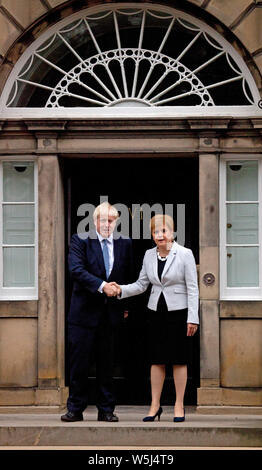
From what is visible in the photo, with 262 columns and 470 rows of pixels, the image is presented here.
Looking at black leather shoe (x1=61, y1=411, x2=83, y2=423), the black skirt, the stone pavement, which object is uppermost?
the black skirt

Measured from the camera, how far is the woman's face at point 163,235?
10789mm

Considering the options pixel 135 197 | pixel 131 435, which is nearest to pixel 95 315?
pixel 131 435

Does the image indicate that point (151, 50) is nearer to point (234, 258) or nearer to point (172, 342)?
point (234, 258)

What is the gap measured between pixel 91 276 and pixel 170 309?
0.80 meters

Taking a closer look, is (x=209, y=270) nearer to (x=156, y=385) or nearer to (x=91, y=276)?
(x=156, y=385)

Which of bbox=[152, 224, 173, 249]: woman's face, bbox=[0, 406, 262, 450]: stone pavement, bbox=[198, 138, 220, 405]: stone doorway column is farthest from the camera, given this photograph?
bbox=[198, 138, 220, 405]: stone doorway column

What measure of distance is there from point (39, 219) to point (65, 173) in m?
0.69

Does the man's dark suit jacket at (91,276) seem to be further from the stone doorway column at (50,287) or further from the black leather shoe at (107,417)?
the stone doorway column at (50,287)

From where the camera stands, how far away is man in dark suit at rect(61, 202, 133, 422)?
1069 cm

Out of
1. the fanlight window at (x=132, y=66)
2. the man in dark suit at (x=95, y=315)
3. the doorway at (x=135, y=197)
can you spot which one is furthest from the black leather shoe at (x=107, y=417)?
the fanlight window at (x=132, y=66)

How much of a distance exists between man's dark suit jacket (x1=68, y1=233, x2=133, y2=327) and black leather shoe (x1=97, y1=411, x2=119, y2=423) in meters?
0.81

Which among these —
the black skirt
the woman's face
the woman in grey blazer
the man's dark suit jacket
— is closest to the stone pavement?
the woman in grey blazer

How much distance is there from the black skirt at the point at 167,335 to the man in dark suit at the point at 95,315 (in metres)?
0.38

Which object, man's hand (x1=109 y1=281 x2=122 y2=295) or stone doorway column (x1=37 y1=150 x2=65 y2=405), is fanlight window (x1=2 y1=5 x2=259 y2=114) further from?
man's hand (x1=109 y1=281 x2=122 y2=295)
